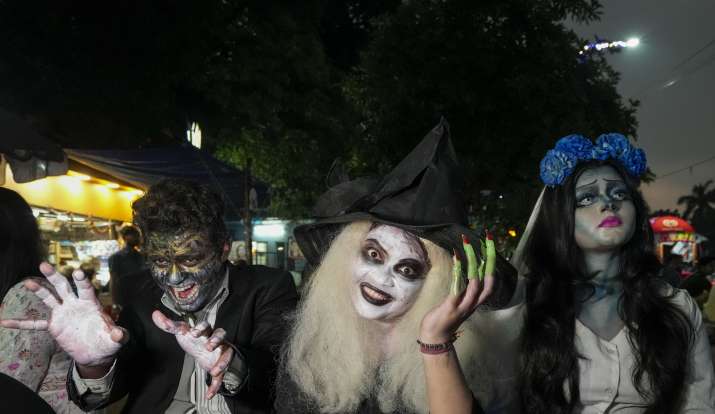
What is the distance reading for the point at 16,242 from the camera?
265cm

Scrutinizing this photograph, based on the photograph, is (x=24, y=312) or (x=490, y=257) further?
(x=24, y=312)

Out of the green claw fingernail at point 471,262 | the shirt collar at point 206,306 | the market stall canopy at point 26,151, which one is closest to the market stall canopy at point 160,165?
the market stall canopy at point 26,151

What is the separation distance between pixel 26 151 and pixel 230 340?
349 cm

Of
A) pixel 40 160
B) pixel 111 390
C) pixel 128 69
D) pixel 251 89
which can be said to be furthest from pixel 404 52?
pixel 111 390

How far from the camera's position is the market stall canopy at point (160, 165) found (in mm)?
6551

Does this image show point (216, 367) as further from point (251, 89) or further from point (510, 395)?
point (251, 89)

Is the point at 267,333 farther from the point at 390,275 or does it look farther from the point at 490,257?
the point at 490,257

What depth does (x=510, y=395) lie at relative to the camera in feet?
8.64

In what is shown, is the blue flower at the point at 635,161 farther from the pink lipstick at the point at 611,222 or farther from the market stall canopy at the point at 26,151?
the market stall canopy at the point at 26,151

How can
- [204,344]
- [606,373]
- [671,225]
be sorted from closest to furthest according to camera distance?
[204,344] < [606,373] < [671,225]

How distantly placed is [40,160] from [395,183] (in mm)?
4390

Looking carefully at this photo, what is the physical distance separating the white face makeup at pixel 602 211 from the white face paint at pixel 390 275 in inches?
30.6

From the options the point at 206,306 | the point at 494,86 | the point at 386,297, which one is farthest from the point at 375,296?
the point at 494,86

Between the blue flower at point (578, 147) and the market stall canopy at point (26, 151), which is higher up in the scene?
the market stall canopy at point (26, 151)
